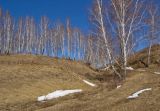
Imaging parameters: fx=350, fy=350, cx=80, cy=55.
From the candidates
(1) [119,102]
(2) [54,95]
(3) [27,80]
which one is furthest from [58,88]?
(1) [119,102]

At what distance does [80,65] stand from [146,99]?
115 feet

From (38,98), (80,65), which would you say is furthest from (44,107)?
(80,65)

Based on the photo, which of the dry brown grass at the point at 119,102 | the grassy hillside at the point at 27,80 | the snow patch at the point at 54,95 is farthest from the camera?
the snow patch at the point at 54,95

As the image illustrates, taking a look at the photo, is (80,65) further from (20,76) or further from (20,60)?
(20,76)

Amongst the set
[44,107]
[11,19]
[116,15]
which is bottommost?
[44,107]

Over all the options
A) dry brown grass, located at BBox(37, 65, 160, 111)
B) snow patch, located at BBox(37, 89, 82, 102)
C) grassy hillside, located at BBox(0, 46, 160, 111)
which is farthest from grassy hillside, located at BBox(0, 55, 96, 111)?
dry brown grass, located at BBox(37, 65, 160, 111)

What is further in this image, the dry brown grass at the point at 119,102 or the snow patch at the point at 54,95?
the snow patch at the point at 54,95

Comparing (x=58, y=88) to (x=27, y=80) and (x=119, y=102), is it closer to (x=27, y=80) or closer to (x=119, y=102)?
(x=27, y=80)

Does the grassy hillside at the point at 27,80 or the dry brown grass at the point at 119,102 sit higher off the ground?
the grassy hillside at the point at 27,80

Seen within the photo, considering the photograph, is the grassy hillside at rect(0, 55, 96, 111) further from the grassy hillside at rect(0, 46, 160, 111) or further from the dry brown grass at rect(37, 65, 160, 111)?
the dry brown grass at rect(37, 65, 160, 111)

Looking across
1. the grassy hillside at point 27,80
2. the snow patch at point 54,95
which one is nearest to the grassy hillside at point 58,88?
the grassy hillside at point 27,80

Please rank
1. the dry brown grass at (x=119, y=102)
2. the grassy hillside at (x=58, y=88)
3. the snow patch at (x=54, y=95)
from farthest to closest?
the snow patch at (x=54, y=95) → the grassy hillside at (x=58, y=88) → the dry brown grass at (x=119, y=102)

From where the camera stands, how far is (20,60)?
49.1 metres

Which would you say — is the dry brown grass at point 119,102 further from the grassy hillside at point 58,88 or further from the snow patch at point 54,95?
the snow patch at point 54,95
